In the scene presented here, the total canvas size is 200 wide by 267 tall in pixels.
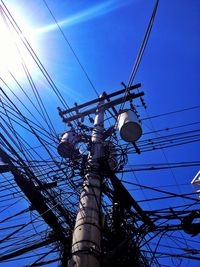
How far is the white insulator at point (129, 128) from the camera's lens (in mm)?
5500

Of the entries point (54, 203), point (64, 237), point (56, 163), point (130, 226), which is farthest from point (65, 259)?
point (56, 163)

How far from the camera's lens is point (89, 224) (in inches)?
132

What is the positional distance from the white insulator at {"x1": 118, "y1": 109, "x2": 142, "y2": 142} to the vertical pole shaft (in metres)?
0.95

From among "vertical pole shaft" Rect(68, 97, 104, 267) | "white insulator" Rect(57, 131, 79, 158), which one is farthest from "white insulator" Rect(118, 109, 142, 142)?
"white insulator" Rect(57, 131, 79, 158)

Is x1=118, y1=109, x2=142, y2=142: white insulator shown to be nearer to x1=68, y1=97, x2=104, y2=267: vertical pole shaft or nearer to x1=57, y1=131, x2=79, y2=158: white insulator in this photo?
x1=68, y1=97, x2=104, y2=267: vertical pole shaft

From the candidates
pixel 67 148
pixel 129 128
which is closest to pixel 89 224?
pixel 129 128

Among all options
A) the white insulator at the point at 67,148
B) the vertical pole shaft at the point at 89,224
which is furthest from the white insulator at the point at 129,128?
the white insulator at the point at 67,148

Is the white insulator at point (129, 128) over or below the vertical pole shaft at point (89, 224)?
over

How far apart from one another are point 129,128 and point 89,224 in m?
2.69

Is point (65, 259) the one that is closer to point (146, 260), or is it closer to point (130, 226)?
point (130, 226)

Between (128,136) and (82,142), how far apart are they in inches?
54.8

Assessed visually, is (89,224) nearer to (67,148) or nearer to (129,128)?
(129,128)

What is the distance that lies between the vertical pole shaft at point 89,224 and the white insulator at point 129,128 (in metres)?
0.95

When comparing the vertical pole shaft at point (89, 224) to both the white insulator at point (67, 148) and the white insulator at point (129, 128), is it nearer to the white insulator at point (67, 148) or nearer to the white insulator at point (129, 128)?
the white insulator at point (129, 128)
